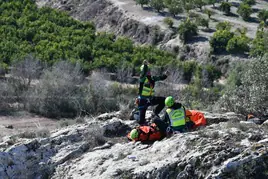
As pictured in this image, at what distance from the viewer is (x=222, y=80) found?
42.3 meters

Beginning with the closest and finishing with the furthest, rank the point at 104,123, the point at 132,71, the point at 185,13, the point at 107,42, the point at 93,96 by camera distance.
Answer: the point at 104,123
the point at 93,96
the point at 132,71
the point at 107,42
the point at 185,13

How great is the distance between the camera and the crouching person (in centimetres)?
1669

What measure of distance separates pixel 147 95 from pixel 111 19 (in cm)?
3625

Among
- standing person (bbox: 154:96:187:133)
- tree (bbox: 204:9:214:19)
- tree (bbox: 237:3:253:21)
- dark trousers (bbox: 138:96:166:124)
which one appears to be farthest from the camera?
tree (bbox: 204:9:214:19)

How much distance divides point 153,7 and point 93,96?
22.9 m

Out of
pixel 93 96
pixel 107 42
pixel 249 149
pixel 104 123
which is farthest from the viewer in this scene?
pixel 107 42

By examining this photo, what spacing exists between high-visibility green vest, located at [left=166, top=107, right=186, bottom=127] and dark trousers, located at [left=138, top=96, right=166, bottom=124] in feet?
4.89

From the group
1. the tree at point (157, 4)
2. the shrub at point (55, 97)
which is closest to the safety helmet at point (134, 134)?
the shrub at point (55, 97)

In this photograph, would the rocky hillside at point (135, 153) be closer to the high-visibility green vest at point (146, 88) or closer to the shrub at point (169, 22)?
the high-visibility green vest at point (146, 88)

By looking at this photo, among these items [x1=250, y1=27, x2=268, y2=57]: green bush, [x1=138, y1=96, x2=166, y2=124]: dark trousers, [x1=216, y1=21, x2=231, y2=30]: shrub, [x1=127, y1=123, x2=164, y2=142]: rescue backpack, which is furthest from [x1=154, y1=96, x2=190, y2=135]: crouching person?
[x1=216, y1=21, x2=231, y2=30]: shrub

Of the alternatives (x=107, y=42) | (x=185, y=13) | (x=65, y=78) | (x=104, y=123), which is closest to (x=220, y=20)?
(x=185, y=13)

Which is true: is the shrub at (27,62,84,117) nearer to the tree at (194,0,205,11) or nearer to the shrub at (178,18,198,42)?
the shrub at (178,18,198,42)

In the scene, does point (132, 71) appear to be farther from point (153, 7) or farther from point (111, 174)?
point (111, 174)

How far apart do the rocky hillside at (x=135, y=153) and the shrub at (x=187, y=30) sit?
28.0 meters
